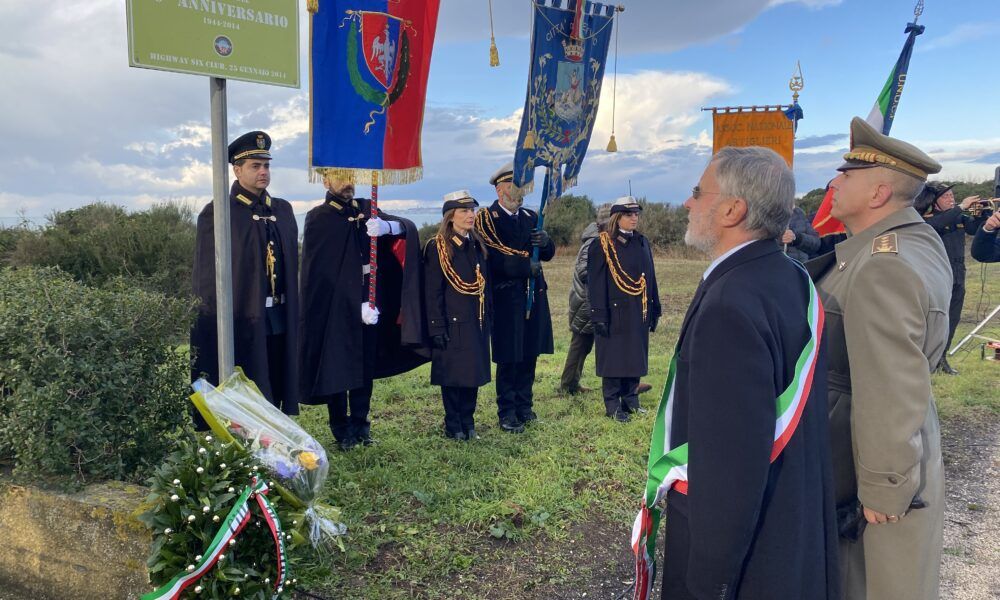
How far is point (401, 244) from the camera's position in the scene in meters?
5.23

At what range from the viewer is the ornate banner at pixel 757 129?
742cm

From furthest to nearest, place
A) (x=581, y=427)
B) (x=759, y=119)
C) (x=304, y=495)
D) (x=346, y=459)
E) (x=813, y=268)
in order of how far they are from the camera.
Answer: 1. (x=759, y=119)
2. (x=581, y=427)
3. (x=346, y=459)
4. (x=304, y=495)
5. (x=813, y=268)

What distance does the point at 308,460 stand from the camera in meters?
3.06

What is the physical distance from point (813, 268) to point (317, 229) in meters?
3.42

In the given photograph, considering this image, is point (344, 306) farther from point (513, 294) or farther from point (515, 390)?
point (515, 390)

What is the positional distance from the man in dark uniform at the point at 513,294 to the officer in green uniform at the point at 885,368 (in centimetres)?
343

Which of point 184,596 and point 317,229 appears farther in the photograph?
point 317,229

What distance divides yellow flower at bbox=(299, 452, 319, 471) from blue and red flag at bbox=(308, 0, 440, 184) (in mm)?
2048

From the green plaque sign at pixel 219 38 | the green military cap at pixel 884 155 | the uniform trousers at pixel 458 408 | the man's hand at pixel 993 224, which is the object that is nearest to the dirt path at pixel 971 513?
the man's hand at pixel 993 224

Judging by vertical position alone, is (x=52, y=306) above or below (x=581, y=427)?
above

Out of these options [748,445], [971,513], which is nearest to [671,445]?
[748,445]

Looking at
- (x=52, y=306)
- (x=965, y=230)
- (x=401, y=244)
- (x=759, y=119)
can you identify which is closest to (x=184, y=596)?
(x=52, y=306)

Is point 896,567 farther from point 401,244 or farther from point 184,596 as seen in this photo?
point 401,244

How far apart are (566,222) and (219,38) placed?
82.8 ft
